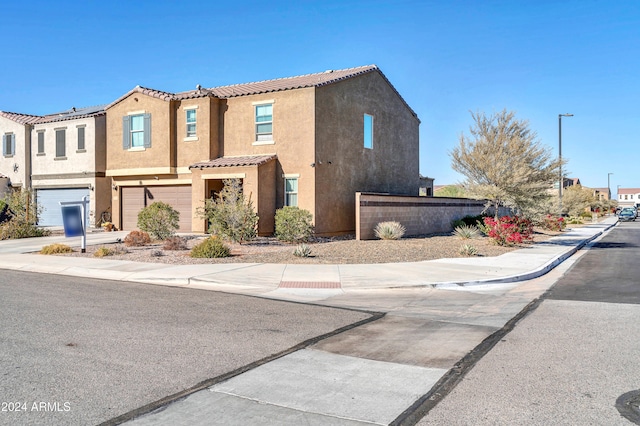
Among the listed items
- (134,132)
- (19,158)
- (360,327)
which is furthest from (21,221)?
(360,327)

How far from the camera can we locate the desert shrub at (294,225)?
20.5 m

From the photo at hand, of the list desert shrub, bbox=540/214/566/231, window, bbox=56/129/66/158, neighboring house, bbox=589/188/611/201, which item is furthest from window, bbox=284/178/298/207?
neighboring house, bbox=589/188/611/201

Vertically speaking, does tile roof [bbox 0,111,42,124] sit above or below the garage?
above

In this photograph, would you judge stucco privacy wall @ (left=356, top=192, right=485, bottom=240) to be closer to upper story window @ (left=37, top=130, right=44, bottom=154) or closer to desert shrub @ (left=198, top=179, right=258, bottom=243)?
desert shrub @ (left=198, top=179, right=258, bottom=243)

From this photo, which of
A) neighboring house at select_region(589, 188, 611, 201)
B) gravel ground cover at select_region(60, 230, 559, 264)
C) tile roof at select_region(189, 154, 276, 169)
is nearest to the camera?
gravel ground cover at select_region(60, 230, 559, 264)

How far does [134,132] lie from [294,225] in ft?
39.2

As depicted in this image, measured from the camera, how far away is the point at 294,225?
67.1 ft

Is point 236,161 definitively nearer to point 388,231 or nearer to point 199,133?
point 199,133

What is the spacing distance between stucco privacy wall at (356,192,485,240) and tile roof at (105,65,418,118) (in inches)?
225

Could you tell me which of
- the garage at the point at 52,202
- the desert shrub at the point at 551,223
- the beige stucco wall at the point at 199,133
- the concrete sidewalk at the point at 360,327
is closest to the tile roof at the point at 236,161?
the beige stucco wall at the point at 199,133

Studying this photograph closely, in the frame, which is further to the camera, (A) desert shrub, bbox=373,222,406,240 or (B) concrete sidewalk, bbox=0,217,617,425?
(A) desert shrub, bbox=373,222,406,240

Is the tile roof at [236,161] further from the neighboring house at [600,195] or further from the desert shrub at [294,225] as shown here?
the neighboring house at [600,195]

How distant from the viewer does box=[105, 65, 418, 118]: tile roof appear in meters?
23.5

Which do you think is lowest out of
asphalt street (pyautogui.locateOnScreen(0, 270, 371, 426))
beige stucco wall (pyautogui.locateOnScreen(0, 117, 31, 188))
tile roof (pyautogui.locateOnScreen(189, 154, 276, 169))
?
asphalt street (pyautogui.locateOnScreen(0, 270, 371, 426))
